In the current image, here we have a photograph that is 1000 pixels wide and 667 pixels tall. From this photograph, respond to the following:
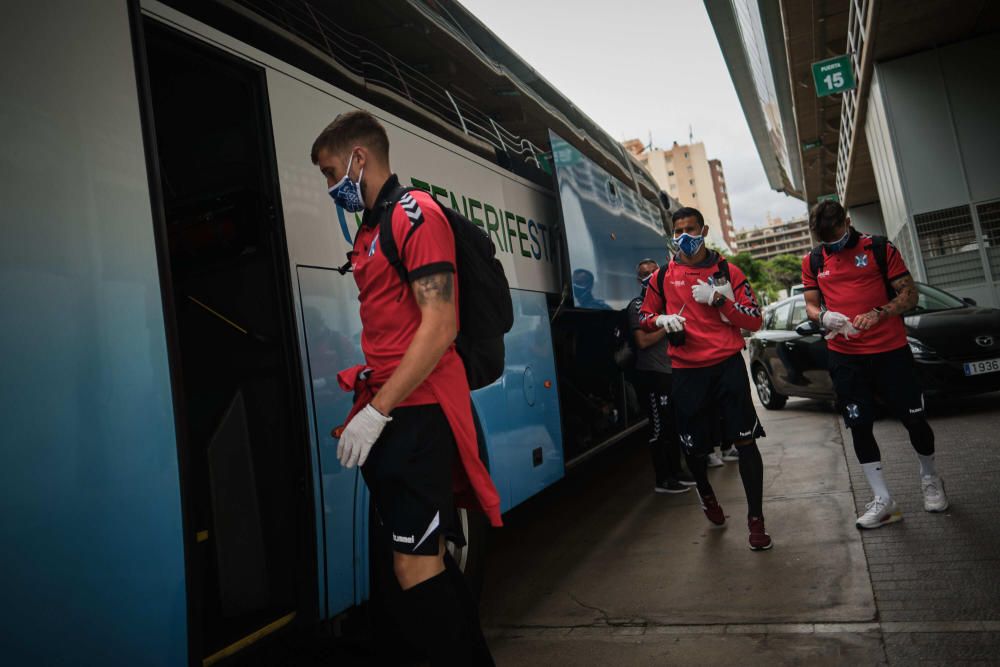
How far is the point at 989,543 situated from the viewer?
372cm

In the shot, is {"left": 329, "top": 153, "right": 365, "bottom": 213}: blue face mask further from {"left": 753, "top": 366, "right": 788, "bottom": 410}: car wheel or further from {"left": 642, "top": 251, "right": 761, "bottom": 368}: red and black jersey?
{"left": 753, "top": 366, "right": 788, "bottom": 410}: car wheel

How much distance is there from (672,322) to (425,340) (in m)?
2.63

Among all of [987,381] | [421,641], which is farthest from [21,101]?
[987,381]

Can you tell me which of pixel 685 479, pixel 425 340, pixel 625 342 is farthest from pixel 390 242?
pixel 685 479

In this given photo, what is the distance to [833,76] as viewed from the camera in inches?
561

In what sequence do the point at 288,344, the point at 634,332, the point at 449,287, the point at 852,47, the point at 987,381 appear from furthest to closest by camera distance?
the point at 852,47
the point at 987,381
the point at 634,332
the point at 288,344
the point at 449,287

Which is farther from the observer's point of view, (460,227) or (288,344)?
(288,344)

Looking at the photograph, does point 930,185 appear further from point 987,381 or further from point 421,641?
point 421,641

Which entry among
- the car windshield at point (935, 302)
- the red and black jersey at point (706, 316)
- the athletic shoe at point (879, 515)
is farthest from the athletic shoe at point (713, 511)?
the car windshield at point (935, 302)

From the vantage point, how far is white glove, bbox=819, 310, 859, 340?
4.33 metres

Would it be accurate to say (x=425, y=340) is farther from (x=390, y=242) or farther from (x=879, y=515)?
(x=879, y=515)

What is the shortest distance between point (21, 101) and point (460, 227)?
125cm

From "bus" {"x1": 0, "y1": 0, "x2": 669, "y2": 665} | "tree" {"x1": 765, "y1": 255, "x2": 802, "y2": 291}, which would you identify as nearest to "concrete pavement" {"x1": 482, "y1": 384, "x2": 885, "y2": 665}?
"bus" {"x1": 0, "y1": 0, "x2": 669, "y2": 665}

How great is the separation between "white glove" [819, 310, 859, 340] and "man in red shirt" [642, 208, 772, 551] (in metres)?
0.40
